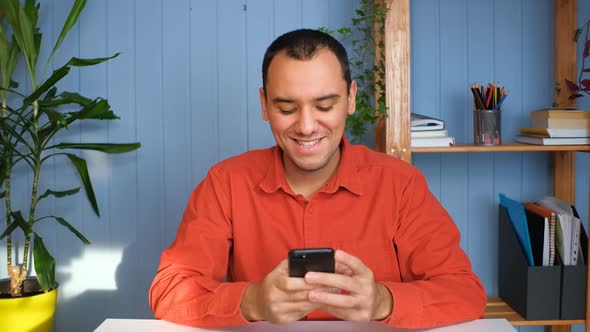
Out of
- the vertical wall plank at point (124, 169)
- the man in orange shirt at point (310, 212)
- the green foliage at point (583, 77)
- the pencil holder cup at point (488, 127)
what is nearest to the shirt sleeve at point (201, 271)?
the man in orange shirt at point (310, 212)

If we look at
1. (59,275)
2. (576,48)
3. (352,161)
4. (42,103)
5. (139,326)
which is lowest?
(59,275)

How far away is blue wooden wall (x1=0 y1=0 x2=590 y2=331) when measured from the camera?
100.0 inches

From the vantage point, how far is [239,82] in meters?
2.56

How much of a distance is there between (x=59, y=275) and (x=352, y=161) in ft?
5.25

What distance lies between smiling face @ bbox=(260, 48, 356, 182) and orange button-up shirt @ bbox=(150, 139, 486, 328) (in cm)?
10

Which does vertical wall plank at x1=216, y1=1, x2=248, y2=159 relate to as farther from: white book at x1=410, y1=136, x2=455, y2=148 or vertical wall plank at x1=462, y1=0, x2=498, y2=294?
vertical wall plank at x1=462, y1=0, x2=498, y2=294

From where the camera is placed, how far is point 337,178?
5.20 ft

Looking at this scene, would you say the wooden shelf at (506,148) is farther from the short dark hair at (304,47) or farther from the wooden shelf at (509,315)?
the short dark hair at (304,47)

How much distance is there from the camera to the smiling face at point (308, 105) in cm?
147

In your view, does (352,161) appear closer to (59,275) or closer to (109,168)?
(109,168)

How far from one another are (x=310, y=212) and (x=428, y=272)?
337mm

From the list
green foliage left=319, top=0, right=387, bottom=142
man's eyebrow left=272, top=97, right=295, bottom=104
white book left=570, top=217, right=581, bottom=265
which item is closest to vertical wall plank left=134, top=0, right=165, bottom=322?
green foliage left=319, top=0, right=387, bottom=142

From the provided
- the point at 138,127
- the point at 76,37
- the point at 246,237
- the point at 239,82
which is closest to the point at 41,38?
the point at 76,37

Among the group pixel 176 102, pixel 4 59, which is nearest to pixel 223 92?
pixel 176 102
